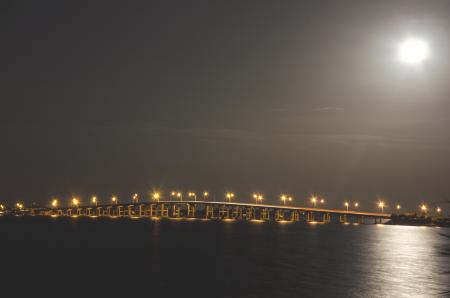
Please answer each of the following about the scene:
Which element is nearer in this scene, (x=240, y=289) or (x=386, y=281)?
(x=240, y=289)

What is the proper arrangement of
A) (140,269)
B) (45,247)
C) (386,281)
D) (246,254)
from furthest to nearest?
(45,247)
(246,254)
(140,269)
(386,281)

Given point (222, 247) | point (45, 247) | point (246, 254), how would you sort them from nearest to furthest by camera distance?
1. point (246, 254)
2. point (45, 247)
3. point (222, 247)

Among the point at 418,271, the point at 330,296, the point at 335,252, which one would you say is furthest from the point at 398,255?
the point at 330,296

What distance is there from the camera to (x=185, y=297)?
171 ft

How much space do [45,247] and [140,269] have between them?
3645 cm

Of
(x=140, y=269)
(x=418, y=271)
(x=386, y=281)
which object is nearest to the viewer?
(x=386, y=281)

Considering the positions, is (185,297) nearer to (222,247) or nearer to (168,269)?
(168,269)

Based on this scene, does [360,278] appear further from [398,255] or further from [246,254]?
[398,255]

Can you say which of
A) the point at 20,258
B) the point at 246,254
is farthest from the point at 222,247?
the point at 20,258

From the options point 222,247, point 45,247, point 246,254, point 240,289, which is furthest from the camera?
point 222,247

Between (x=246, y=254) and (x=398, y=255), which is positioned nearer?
(x=246, y=254)

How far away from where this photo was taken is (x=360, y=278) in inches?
2633

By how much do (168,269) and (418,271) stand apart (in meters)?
34.8

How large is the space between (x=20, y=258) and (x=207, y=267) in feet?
93.9
